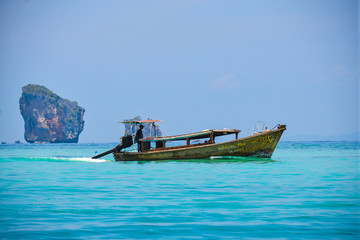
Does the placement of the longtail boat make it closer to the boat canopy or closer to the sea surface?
the boat canopy

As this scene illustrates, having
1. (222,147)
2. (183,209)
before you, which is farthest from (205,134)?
(183,209)

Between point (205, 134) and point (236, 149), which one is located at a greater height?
point (205, 134)

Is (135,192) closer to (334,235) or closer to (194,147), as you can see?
(334,235)

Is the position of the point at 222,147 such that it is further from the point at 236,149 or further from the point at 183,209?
the point at 183,209

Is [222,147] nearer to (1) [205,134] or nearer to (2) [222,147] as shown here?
(2) [222,147]

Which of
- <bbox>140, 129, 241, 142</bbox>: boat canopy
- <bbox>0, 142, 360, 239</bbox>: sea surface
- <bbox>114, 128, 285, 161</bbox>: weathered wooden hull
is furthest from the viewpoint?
<bbox>140, 129, 241, 142</bbox>: boat canopy

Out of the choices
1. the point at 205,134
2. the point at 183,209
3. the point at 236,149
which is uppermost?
the point at 205,134

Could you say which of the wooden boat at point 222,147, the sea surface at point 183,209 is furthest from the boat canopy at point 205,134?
the sea surface at point 183,209

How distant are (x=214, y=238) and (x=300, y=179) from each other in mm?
11626

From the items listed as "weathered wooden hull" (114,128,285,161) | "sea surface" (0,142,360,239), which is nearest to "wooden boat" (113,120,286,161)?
"weathered wooden hull" (114,128,285,161)

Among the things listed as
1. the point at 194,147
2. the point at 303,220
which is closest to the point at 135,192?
the point at 303,220

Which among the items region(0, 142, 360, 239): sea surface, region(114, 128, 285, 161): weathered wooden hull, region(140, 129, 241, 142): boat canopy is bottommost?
region(0, 142, 360, 239): sea surface

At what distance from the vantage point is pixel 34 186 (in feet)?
60.2

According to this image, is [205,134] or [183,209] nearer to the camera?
[183,209]
